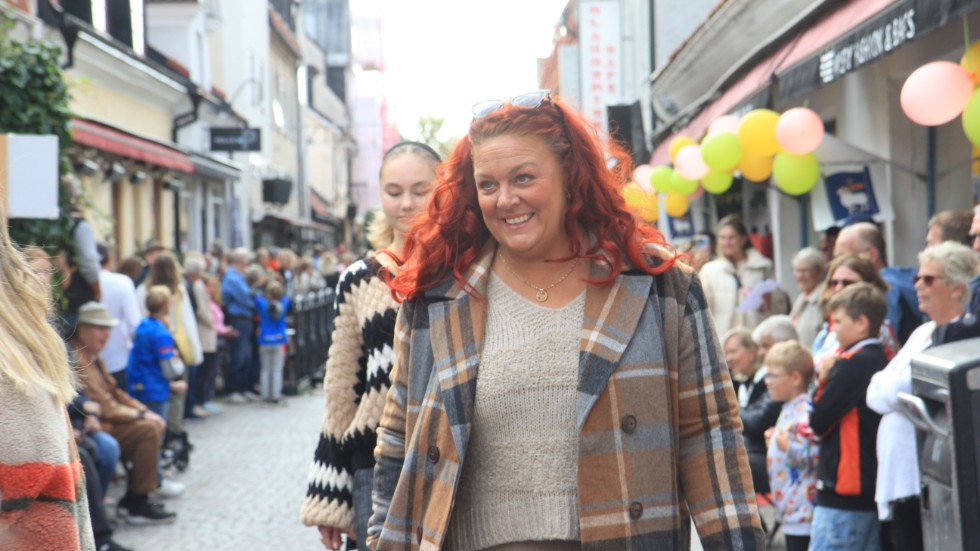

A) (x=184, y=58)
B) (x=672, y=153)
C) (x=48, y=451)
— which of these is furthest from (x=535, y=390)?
(x=184, y=58)

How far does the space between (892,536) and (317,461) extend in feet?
9.13

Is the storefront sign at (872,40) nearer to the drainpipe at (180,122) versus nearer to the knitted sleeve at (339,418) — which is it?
the knitted sleeve at (339,418)

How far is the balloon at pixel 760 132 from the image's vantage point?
375 inches

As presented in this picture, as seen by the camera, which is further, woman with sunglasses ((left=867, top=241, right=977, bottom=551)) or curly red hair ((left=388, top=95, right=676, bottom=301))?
woman with sunglasses ((left=867, top=241, right=977, bottom=551))

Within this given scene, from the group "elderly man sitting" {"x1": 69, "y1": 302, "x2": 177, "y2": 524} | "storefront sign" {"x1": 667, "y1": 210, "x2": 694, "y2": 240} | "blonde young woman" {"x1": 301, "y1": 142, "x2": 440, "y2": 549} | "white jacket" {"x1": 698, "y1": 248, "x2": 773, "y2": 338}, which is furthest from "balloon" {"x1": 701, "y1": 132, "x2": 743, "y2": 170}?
"storefront sign" {"x1": 667, "y1": 210, "x2": 694, "y2": 240}

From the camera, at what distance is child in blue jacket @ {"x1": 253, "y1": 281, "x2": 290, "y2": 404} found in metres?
16.1

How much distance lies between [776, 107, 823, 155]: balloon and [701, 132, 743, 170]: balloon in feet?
2.64

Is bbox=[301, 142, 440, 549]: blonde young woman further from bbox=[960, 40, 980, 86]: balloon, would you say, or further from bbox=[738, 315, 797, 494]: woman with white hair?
bbox=[960, 40, 980, 86]: balloon

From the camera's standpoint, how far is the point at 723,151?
9.98 metres

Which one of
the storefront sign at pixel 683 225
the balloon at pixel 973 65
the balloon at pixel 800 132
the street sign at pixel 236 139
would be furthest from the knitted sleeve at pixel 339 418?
the street sign at pixel 236 139

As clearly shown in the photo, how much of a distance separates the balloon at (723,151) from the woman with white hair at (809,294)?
1.40m

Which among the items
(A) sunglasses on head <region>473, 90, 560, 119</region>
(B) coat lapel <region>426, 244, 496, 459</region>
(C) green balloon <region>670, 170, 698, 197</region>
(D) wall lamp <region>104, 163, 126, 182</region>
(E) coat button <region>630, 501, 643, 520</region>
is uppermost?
(D) wall lamp <region>104, 163, 126, 182</region>

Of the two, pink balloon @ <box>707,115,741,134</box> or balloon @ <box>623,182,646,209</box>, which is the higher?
pink balloon @ <box>707,115,741,134</box>

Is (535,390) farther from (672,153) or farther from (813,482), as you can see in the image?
(672,153)
